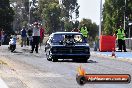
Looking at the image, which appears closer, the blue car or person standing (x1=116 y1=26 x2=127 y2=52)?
the blue car

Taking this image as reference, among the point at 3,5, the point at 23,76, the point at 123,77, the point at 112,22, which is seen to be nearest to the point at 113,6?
the point at 112,22

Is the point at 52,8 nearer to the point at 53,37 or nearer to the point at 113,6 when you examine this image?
the point at 113,6

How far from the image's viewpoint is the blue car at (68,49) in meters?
23.5

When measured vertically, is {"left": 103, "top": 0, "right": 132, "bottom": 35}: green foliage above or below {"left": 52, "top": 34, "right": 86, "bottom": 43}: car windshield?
above

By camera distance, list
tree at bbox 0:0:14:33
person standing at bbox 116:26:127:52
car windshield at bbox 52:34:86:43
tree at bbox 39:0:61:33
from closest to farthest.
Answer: car windshield at bbox 52:34:86:43 < person standing at bbox 116:26:127:52 < tree at bbox 0:0:14:33 < tree at bbox 39:0:61:33

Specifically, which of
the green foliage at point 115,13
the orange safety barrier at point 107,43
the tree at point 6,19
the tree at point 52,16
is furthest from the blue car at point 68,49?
the tree at point 52,16

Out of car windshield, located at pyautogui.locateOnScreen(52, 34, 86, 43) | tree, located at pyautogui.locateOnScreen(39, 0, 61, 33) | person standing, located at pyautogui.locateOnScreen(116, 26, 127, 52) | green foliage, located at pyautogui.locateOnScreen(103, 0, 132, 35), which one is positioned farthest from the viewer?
tree, located at pyautogui.locateOnScreen(39, 0, 61, 33)

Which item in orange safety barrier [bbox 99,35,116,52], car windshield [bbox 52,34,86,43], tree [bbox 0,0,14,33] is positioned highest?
tree [bbox 0,0,14,33]

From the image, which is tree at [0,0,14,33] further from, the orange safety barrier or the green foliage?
the orange safety barrier

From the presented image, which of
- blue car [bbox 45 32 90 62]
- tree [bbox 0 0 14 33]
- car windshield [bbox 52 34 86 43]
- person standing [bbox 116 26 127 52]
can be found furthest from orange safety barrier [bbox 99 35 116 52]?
tree [bbox 0 0 14 33]

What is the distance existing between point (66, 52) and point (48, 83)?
10436mm

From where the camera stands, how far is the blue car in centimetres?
2355

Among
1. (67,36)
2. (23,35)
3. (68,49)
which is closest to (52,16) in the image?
(23,35)

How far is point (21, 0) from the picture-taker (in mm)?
132250
